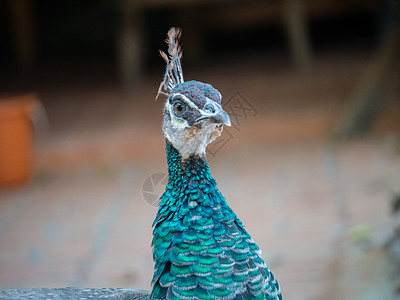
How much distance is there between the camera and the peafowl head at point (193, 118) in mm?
1866

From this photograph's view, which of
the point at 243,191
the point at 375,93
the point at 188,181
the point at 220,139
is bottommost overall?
the point at 243,191

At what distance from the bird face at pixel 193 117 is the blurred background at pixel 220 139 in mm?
385

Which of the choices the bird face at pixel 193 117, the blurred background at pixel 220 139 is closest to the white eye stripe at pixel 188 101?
the bird face at pixel 193 117

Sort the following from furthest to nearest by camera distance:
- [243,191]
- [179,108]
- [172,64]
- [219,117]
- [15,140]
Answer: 1. [15,140]
2. [243,191]
3. [172,64]
4. [179,108]
5. [219,117]

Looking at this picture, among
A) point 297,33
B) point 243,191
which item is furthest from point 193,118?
point 297,33

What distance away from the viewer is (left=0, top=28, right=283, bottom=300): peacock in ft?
6.04

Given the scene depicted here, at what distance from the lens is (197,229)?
190 cm

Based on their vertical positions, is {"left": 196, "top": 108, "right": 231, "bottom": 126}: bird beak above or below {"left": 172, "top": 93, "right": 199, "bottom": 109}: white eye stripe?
below

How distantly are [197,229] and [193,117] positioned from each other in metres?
0.34

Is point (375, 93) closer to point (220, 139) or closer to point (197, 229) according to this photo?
point (220, 139)

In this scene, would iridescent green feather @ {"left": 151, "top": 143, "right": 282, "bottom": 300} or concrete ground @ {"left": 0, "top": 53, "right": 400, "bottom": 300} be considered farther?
concrete ground @ {"left": 0, "top": 53, "right": 400, "bottom": 300}

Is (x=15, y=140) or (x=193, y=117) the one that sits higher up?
(x=15, y=140)

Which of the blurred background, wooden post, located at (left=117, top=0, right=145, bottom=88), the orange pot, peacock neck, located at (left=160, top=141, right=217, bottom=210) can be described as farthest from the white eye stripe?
wooden post, located at (left=117, top=0, right=145, bottom=88)

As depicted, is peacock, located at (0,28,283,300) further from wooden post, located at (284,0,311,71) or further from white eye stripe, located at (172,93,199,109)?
wooden post, located at (284,0,311,71)
